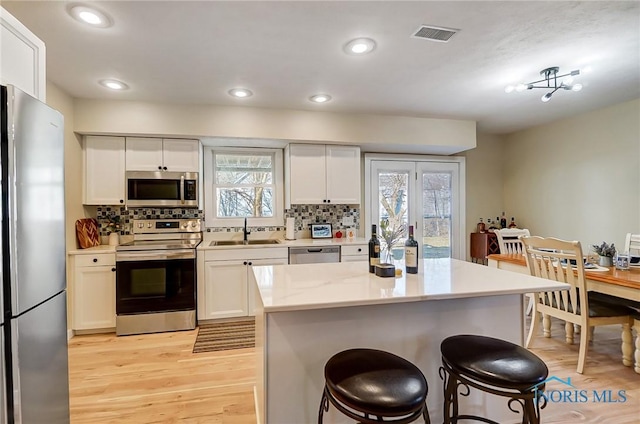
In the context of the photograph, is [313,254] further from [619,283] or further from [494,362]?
[619,283]

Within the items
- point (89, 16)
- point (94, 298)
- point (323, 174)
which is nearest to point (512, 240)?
point (323, 174)

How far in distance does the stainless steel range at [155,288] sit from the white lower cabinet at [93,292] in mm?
107

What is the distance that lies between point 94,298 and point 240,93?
8.15 ft

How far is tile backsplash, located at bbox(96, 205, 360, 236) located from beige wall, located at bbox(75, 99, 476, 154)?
0.89 meters

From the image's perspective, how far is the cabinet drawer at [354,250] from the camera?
3617 mm

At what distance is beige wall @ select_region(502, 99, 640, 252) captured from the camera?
11.2 feet

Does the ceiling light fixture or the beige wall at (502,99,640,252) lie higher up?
the ceiling light fixture

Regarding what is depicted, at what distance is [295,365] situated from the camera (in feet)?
4.90

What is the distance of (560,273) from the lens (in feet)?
7.81

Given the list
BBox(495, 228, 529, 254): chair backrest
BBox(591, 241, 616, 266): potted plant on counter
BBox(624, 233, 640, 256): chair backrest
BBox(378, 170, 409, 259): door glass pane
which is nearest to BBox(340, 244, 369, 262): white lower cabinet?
BBox(378, 170, 409, 259): door glass pane

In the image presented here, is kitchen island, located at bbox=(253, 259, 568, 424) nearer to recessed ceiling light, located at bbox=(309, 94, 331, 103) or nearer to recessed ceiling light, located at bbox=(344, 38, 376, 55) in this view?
recessed ceiling light, located at bbox=(344, 38, 376, 55)

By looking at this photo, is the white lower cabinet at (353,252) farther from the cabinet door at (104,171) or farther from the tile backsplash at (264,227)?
the cabinet door at (104,171)

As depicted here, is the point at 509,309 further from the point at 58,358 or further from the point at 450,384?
the point at 58,358

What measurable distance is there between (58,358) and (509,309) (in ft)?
7.80
